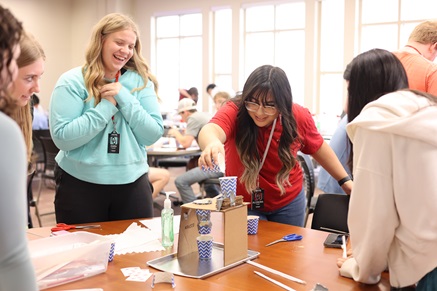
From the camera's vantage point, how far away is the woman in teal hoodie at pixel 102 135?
2.38m

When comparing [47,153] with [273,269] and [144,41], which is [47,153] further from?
[144,41]

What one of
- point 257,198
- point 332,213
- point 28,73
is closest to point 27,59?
point 28,73

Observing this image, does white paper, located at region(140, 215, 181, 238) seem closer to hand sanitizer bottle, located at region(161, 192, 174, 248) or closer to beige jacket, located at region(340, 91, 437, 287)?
hand sanitizer bottle, located at region(161, 192, 174, 248)

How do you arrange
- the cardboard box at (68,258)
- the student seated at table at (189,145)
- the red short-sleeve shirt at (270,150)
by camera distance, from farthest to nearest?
the student seated at table at (189,145)
the red short-sleeve shirt at (270,150)
the cardboard box at (68,258)

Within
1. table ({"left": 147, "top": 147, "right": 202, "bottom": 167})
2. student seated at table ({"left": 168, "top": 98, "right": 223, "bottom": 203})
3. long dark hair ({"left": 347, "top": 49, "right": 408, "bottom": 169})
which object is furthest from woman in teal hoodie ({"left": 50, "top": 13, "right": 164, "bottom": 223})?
table ({"left": 147, "top": 147, "right": 202, "bottom": 167})

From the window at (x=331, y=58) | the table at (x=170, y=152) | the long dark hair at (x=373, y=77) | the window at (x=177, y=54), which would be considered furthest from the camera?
the window at (x=177, y=54)

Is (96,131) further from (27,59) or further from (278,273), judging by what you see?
(278,273)

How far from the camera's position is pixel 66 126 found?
7.64 feet

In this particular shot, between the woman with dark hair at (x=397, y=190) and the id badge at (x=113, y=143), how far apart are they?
1.29 meters

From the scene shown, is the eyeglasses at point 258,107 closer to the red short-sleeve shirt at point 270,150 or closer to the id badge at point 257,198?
the red short-sleeve shirt at point 270,150

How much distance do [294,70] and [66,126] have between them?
7.96 m

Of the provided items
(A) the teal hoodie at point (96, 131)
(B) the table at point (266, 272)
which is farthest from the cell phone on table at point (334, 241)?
(A) the teal hoodie at point (96, 131)

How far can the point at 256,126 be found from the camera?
2516 millimetres

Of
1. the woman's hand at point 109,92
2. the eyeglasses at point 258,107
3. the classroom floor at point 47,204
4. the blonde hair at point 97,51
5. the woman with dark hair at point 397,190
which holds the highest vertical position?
the blonde hair at point 97,51
